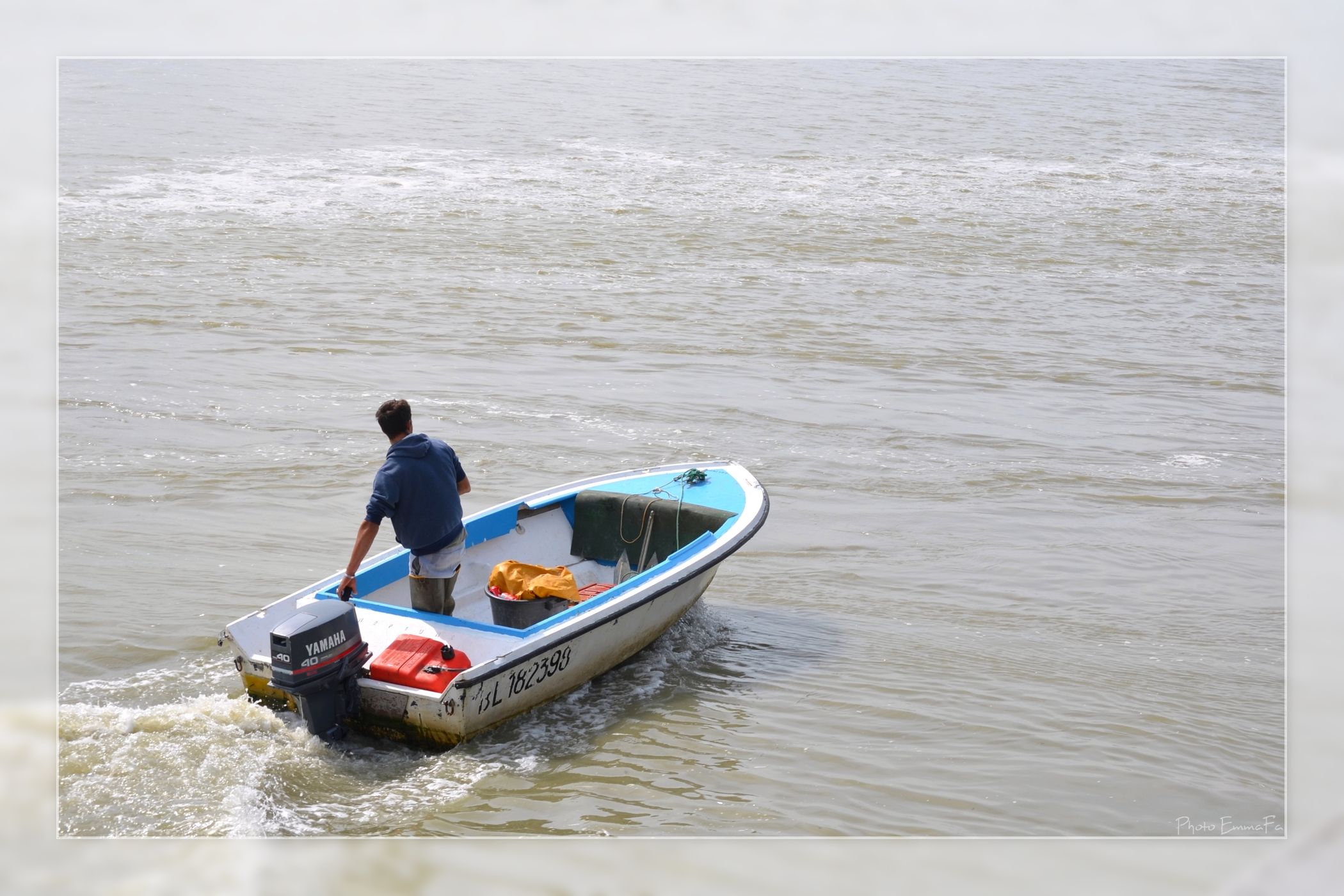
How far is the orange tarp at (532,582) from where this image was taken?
5582 mm

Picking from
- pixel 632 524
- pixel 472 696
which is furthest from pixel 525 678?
pixel 632 524

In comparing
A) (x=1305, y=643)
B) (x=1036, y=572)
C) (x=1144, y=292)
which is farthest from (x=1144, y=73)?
(x=1305, y=643)

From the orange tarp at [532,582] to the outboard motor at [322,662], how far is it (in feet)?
2.78

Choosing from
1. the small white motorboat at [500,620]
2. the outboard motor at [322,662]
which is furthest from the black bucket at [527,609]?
the outboard motor at [322,662]

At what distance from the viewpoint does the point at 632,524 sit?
6.61 metres

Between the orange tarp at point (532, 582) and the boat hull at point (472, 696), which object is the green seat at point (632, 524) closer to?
the orange tarp at point (532, 582)

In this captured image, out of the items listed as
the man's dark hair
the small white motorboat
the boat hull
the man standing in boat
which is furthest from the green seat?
the man's dark hair

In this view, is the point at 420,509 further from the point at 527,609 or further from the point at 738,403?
the point at 738,403

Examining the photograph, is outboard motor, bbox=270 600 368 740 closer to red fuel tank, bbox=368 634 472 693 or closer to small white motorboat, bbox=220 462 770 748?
small white motorboat, bbox=220 462 770 748

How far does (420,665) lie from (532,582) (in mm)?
770

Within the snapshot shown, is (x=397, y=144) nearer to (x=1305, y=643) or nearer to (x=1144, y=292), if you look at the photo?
(x=1144, y=292)

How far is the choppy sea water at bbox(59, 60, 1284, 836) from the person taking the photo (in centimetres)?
486

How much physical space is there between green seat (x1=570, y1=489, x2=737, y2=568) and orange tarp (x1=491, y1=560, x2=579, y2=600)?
925mm

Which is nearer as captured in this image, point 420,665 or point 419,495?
point 420,665
